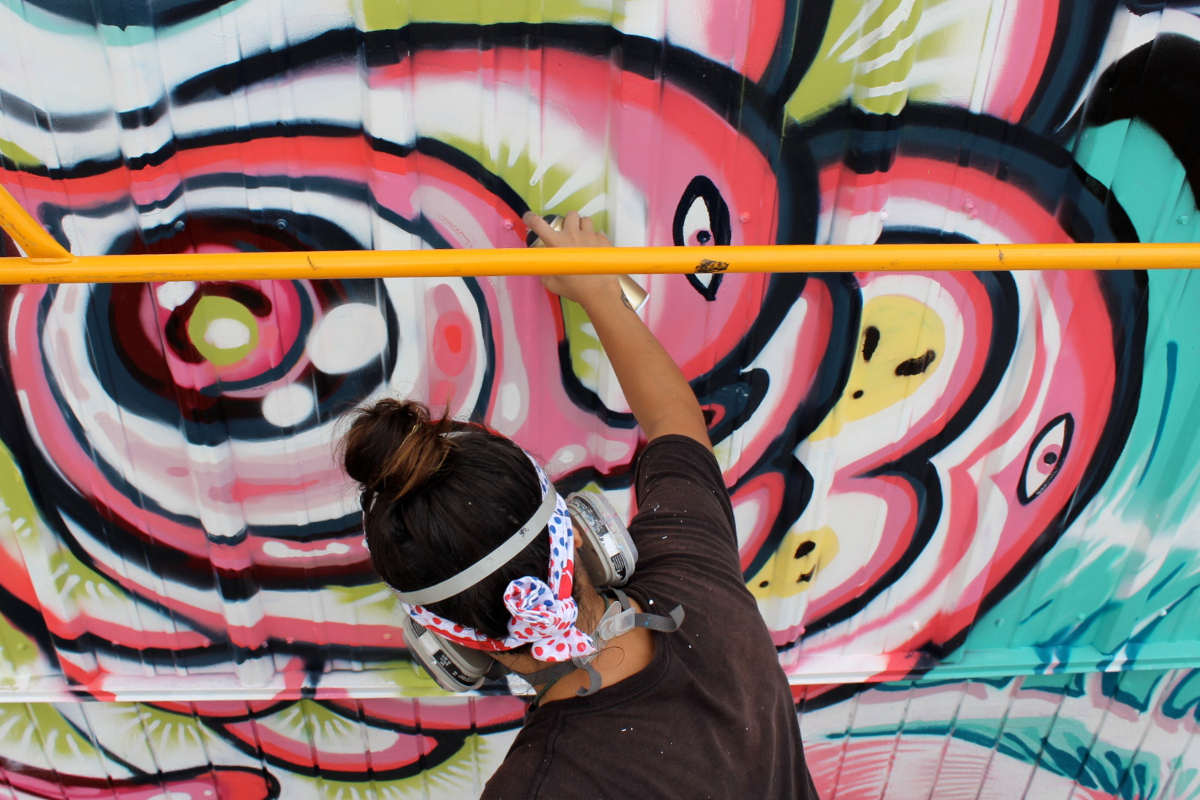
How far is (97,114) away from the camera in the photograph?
1.67 metres

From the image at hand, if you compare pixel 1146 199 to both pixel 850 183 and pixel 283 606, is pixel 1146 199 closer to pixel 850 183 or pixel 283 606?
pixel 850 183

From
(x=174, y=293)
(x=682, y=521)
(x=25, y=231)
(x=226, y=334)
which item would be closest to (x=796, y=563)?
(x=682, y=521)

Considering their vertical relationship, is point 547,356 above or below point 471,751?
above

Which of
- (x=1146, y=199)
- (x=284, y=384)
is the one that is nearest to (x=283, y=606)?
(x=284, y=384)

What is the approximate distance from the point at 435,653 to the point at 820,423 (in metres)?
1.13

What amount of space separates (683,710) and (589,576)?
0.28 m

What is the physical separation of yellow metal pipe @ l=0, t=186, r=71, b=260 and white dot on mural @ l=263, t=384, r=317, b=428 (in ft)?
1.90

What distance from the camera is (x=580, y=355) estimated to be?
6.46 feet

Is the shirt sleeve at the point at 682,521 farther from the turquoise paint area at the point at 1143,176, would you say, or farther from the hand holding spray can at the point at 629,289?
the turquoise paint area at the point at 1143,176

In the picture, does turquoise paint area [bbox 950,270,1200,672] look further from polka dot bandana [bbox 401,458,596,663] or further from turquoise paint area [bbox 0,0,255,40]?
turquoise paint area [bbox 0,0,255,40]

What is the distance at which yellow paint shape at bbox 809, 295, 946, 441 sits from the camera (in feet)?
6.48

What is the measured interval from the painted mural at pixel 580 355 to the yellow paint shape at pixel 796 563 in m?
0.01

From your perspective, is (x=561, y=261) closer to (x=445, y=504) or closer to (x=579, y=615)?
(x=445, y=504)

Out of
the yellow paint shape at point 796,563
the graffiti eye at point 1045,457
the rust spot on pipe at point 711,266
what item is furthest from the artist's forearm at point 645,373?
the graffiti eye at point 1045,457
